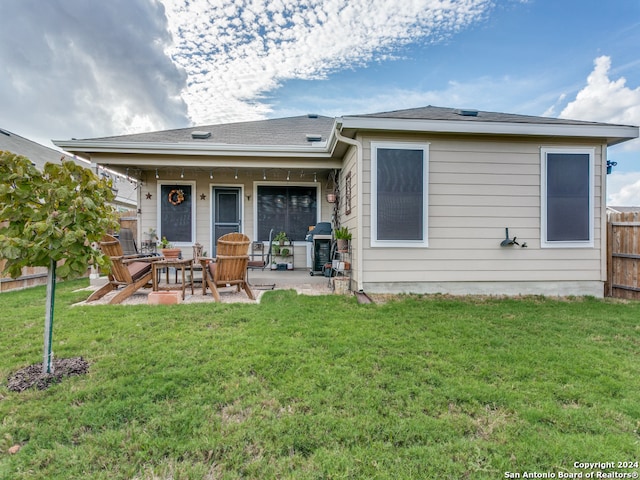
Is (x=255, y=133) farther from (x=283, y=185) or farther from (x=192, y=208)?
(x=192, y=208)

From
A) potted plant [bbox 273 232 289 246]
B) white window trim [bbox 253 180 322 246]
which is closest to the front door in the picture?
white window trim [bbox 253 180 322 246]

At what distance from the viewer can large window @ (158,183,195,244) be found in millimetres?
6977

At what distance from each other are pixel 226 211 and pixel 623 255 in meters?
7.41

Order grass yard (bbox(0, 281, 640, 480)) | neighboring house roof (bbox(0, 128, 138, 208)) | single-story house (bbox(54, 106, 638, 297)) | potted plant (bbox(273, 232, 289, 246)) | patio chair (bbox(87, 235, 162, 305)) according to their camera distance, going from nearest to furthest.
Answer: grass yard (bbox(0, 281, 640, 480)), patio chair (bbox(87, 235, 162, 305)), single-story house (bbox(54, 106, 638, 297)), potted plant (bbox(273, 232, 289, 246)), neighboring house roof (bbox(0, 128, 138, 208))

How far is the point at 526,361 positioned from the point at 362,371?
1.29m

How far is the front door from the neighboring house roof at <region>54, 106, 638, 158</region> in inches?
46.5

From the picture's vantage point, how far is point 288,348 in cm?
254

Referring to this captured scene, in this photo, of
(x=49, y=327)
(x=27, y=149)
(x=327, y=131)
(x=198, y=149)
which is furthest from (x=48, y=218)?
(x=27, y=149)

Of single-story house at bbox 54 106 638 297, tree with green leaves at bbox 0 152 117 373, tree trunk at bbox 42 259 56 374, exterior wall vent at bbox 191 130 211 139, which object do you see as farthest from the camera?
exterior wall vent at bbox 191 130 211 139

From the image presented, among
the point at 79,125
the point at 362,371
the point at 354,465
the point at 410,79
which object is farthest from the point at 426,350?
the point at 79,125

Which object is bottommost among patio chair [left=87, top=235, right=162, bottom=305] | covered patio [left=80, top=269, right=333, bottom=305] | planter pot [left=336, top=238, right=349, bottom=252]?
covered patio [left=80, top=269, right=333, bottom=305]

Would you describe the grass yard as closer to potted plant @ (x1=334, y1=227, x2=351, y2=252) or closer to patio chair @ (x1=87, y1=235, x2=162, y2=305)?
patio chair @ (x1=87, y1=235, x2=162, y2=305)

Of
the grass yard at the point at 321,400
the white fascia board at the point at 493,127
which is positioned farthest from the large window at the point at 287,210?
the grass yard at the point at 321,400

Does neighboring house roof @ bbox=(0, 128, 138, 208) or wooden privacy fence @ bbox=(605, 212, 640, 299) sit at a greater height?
neighboring house roof @ bbox=(0, 128, 138, 208)
